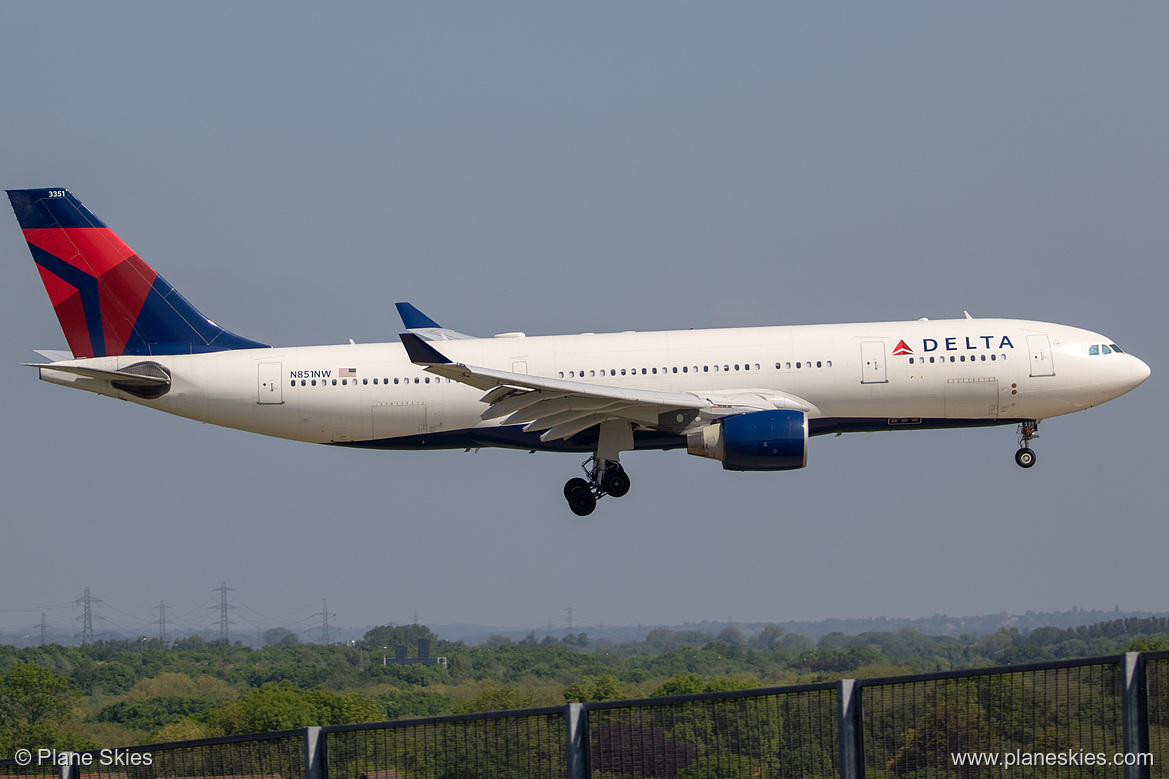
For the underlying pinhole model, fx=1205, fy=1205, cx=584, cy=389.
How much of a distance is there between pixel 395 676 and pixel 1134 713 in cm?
5944

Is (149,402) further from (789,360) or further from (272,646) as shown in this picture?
(272,646)

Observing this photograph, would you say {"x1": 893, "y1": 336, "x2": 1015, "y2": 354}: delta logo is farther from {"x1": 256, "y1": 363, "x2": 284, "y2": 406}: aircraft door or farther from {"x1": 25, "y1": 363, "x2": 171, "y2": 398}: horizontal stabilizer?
{"x1": 25, "y1": 363, "x2": 171, "y2": 398}: horizontal stabilizer

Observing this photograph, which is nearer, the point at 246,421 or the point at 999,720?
the point at 999,720

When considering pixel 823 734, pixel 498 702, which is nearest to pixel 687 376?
pixel 498 702

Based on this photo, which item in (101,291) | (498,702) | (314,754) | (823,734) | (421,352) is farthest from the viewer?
(498,702)

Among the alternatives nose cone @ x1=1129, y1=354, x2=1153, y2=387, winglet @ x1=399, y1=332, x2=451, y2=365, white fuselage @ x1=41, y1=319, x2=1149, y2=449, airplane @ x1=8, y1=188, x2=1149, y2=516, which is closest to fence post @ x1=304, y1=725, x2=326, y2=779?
winglet @ x1=399, y1=332, x2=451, y2=365

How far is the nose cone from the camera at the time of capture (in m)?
32.0

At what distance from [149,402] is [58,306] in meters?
4.39

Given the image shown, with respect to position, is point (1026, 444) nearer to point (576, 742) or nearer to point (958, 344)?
point (958, 344)

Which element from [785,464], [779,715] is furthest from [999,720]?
[785,464]

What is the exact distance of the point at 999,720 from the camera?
31.1 ft

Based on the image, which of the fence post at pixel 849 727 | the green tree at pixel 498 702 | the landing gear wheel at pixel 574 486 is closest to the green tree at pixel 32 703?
the green tree at pixel 498 702

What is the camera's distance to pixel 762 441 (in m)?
28.7

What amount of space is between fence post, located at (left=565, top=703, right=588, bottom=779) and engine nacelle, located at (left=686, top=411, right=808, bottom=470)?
19.1m
